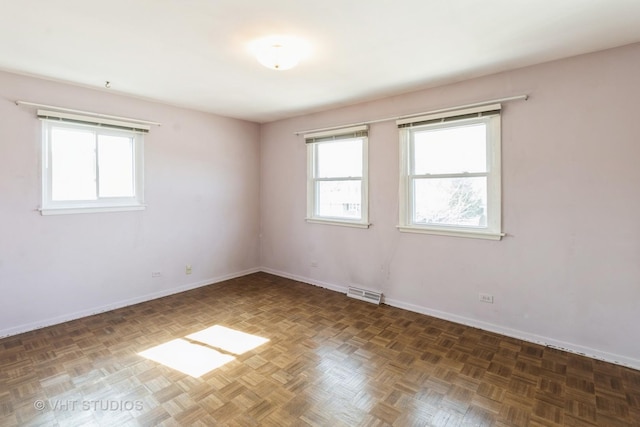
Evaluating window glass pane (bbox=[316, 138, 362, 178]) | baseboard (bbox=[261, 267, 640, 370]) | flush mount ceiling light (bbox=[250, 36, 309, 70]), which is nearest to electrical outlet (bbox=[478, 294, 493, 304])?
baseboard (bbox=[261, 267, 640, 370])

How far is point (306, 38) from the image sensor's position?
7.88 feet

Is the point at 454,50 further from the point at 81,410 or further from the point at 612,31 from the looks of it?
the point at 81,410

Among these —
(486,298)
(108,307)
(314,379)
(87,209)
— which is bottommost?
(314,379)

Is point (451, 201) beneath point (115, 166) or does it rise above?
beneath

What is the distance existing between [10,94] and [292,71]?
2743mm

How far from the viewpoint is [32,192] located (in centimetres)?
320

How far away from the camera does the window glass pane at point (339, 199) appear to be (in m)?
4.35

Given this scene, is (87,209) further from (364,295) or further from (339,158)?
(364,295)

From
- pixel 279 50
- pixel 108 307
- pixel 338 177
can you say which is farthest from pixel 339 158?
pixel 108 307

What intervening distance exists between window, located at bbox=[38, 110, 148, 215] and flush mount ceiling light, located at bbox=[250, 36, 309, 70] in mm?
2255

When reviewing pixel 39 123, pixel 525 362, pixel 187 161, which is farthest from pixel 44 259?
pixel 525 362

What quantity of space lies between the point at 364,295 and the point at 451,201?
5.29 ft

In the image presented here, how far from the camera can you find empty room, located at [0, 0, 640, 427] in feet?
6.93

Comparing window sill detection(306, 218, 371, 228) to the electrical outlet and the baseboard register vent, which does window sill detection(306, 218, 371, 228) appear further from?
the electrical outlet
